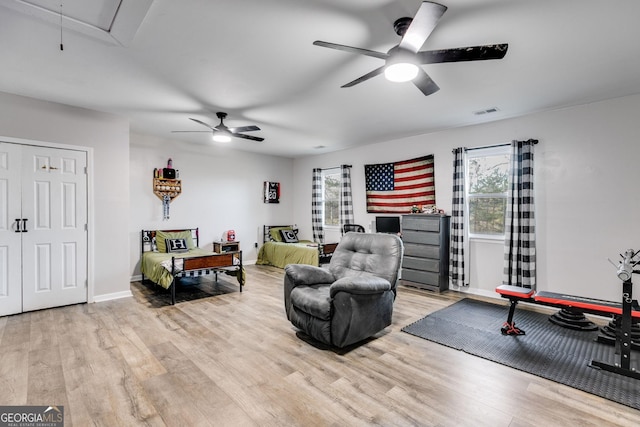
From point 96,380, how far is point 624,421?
3.70 m

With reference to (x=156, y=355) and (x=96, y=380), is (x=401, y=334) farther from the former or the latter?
(x=96, y=380)

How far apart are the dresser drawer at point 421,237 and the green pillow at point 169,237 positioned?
4.16 metres

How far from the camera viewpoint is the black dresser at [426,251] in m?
4.90

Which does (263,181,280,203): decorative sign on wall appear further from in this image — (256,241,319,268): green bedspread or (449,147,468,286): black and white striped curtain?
(449,147,468,286): black and white striped curtain

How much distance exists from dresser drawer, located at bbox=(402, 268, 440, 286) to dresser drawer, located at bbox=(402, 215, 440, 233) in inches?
28.8

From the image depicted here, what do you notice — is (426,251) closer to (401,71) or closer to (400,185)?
(400,185)

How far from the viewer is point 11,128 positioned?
3711 mm

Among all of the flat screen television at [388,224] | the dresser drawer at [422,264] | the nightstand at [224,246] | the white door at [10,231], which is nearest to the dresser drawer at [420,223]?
the flat screen television at [388,224]

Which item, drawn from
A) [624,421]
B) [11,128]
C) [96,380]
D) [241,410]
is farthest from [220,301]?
[624,421]

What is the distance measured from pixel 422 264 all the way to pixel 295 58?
3.80 m

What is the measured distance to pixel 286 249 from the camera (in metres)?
6.66

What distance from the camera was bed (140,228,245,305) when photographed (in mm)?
4344

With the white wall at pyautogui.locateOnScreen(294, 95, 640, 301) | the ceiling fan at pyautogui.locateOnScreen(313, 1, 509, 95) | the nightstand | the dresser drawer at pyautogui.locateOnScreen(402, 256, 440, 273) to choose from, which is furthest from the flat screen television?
the ceiling fan at pyautogui.locateOnScreen(313, 1, 509, 95)

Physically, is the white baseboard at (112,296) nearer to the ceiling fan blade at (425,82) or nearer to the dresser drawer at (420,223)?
the dresser drawer at (420,223)
